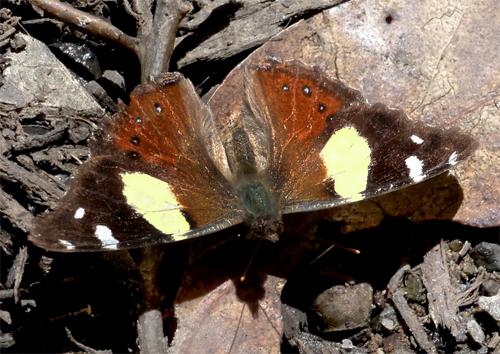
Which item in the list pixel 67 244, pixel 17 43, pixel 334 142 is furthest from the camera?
pixel 17 43

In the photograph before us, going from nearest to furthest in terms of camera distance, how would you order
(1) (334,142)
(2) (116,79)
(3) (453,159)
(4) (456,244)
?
(3) (453,159) < (1) (334,142) < (4) (456,244) < (2) (116,79)

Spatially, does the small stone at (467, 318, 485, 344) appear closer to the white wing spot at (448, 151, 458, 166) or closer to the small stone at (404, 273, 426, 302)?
the small stone at (404, 273, 426, 302)

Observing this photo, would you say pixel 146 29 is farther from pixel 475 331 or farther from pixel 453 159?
pixel 475 331

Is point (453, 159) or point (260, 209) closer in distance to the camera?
point (453, 159)

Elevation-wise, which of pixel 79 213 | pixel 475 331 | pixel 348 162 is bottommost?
pixel 475 331

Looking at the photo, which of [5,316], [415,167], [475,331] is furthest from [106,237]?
[475,331]

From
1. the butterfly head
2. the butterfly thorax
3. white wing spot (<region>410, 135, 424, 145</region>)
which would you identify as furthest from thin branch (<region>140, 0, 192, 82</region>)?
white wing spot (<region>410, 135, 424, 145</region>)

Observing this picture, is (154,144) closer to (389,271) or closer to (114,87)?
(114,87)
